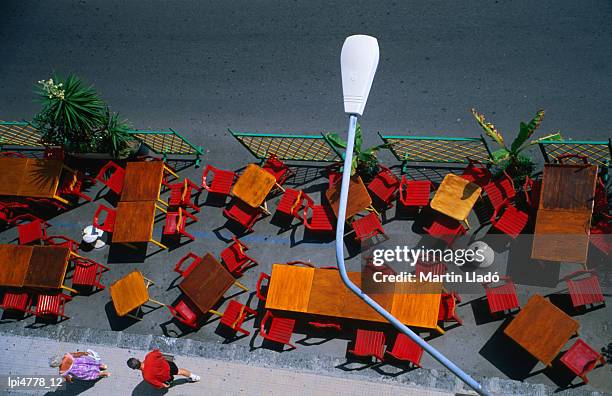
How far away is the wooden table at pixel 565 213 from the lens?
1146 cm

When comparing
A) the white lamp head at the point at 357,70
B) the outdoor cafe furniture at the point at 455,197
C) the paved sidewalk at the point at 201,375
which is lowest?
the paved sidewalk at the point at 201,375

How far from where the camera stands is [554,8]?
47.6ft

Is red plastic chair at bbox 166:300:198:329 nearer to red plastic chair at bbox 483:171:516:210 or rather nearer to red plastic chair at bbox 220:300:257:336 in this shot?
red plastic chair at bbox 220:300:257:336

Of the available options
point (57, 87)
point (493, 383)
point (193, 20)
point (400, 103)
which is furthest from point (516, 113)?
point (57, 87)

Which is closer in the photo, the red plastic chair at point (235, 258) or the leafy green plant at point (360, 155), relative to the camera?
the leafy green plant at point (360, 155)

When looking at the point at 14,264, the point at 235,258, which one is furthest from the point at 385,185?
the point at 14,264

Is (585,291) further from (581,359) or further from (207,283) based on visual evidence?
(207,283)

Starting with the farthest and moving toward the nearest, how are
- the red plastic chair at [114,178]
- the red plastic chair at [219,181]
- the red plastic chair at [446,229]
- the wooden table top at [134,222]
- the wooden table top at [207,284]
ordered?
the red plastic chair at [114,178] → the red plastic chair at [219,181] → the wooden table top at [134,222] → the wooden table top at [207,284] → the red plastic chair at [446,229]

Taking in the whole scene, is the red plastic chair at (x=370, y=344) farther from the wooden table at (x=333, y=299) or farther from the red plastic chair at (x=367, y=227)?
the red plastic chair at (x=367, y=227)

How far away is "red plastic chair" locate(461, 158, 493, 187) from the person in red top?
842 centimetres

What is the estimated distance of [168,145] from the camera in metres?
15.8

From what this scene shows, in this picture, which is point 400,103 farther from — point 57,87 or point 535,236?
point 57,87

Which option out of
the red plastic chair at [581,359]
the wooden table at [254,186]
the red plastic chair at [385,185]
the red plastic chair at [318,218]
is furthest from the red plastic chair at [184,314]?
the red plastic chair at [581,359]

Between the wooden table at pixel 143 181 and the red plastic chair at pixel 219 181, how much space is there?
1248 millimetres
